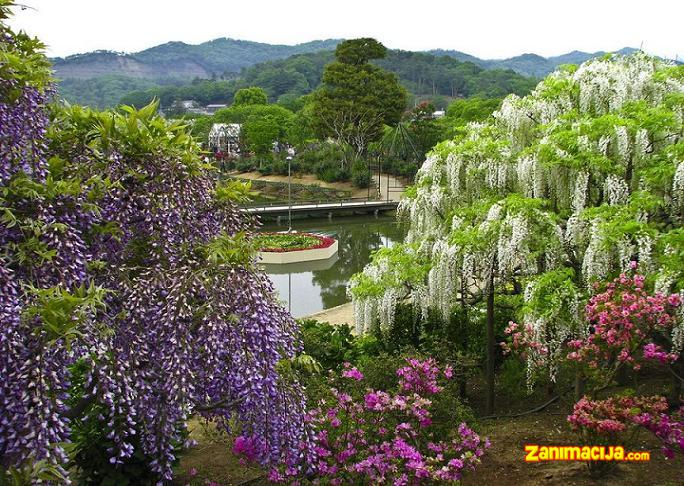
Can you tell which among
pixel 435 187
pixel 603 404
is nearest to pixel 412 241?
pixel 435 187

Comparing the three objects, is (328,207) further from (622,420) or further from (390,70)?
(390,70)

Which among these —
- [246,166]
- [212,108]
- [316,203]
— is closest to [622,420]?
[316,203]

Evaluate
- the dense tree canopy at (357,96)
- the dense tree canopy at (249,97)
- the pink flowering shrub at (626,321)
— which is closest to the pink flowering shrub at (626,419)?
the pink flowering shrub at (626,321)

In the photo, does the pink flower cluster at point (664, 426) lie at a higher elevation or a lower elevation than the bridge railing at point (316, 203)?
higher

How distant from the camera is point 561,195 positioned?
9.06m

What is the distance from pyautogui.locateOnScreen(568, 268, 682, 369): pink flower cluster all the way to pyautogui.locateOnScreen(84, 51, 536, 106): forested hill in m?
128

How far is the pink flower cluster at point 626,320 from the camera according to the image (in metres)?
6.12

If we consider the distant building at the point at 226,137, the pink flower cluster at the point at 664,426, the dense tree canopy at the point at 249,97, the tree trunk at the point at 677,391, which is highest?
the dense tree canopy at the point at 249,97

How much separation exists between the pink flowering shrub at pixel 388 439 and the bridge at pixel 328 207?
3226 centimetres

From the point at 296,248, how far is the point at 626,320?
72.4 ft

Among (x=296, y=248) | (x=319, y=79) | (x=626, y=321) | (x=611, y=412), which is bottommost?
(x=296, y=248)

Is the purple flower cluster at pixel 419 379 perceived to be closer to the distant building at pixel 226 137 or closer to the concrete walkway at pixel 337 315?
the concrete walkway at pixel 337 315

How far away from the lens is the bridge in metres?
39.9

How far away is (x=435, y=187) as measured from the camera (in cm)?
1063
